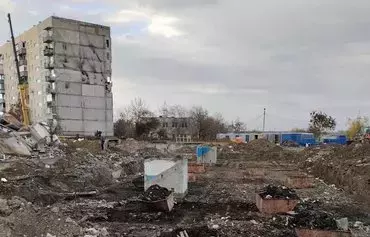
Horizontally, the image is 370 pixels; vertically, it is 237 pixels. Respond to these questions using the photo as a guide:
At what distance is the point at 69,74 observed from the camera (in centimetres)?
5509

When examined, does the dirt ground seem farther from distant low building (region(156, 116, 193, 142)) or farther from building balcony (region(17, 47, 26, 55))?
distant low building (region(156, 116, 193, 142))

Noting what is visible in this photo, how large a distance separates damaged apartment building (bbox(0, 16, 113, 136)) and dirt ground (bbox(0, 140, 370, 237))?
101ft

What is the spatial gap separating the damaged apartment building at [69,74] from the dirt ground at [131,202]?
30.6 metres

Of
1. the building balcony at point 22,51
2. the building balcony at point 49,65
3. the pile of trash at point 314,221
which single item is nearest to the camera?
the pile of trash at point 314,221

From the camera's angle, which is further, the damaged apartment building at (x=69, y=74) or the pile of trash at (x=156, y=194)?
the damaged apartment building at (x=69, y=74)

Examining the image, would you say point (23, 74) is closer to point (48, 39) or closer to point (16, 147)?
point (48, 39)

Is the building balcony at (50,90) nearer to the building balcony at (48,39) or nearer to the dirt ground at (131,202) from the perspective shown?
the building balcony at (48,39)

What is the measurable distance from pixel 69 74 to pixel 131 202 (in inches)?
1747

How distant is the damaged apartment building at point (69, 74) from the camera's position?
53844 millimetres

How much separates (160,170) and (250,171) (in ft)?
37.1

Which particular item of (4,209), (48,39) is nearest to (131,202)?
(4,209)

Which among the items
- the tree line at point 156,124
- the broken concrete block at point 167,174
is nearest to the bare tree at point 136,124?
the tree line at point 156,124

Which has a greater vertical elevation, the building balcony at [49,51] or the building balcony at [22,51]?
the building balcony at [22,51]

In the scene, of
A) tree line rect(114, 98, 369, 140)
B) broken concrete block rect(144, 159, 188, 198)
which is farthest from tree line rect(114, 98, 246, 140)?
broken concrete block rect(144, 159, 188, 198)
